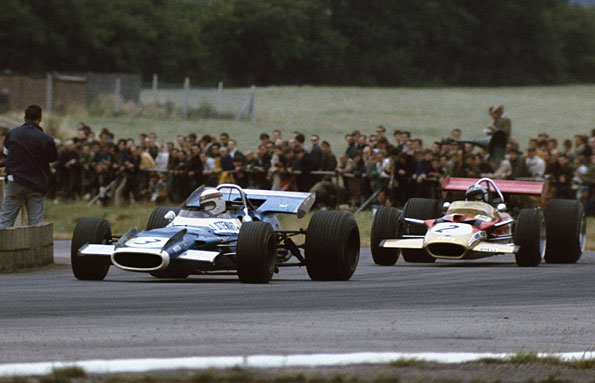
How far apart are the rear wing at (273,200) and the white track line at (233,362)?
688 cm

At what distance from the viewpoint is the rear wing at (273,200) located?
47.9 feet

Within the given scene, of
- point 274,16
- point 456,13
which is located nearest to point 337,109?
point 274,16

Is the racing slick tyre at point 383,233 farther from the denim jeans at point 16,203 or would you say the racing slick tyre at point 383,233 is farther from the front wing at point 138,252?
the denim jeans at point 16,203

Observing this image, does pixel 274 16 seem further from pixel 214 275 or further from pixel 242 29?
pixel 214 275

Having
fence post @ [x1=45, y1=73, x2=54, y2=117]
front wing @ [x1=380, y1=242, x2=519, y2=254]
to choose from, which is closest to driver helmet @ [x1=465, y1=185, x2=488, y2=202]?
front wing @ [x1=380, y1=242, x2=519, y2=254]

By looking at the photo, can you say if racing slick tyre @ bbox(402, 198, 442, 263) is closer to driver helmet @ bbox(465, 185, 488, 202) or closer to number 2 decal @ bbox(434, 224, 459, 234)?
driver helmet @ bbox(465, 185, 488, 202)

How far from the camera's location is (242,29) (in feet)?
312

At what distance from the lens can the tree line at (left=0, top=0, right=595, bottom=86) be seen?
278ft

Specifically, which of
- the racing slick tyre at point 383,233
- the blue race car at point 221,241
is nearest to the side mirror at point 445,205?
the racing slick tyre at point 383,233

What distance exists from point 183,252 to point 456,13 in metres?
91.6

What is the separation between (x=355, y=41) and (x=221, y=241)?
289 ft

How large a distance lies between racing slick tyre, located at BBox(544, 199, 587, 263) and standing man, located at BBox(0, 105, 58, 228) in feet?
24.5

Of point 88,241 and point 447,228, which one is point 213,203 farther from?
point 447,228

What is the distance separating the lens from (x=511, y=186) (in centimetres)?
1889
